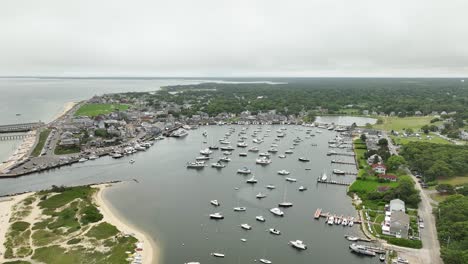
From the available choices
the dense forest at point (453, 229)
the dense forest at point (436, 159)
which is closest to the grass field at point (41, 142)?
the dense forest at point (453, 229)

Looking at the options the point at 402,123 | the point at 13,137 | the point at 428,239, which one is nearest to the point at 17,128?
the point at 13,137

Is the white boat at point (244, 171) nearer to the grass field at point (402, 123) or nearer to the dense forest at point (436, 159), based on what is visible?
the dense forest at point (436, 159)

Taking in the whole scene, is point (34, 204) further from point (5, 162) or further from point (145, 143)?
point (145, 143)

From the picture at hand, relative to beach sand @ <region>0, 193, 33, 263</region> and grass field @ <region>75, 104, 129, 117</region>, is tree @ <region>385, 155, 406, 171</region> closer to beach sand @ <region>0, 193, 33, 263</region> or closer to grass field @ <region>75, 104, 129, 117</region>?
beach sand @ <region>0, 193, 33, 263</region>

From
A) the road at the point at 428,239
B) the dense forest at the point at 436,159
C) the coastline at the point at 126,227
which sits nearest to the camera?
the road at the point at 428,239

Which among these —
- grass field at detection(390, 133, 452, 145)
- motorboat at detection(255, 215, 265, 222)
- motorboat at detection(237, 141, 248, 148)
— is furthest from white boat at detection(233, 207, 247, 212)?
grass field at detection(390, 133, 452, 145)

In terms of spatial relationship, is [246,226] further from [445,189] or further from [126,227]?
[445,189]
